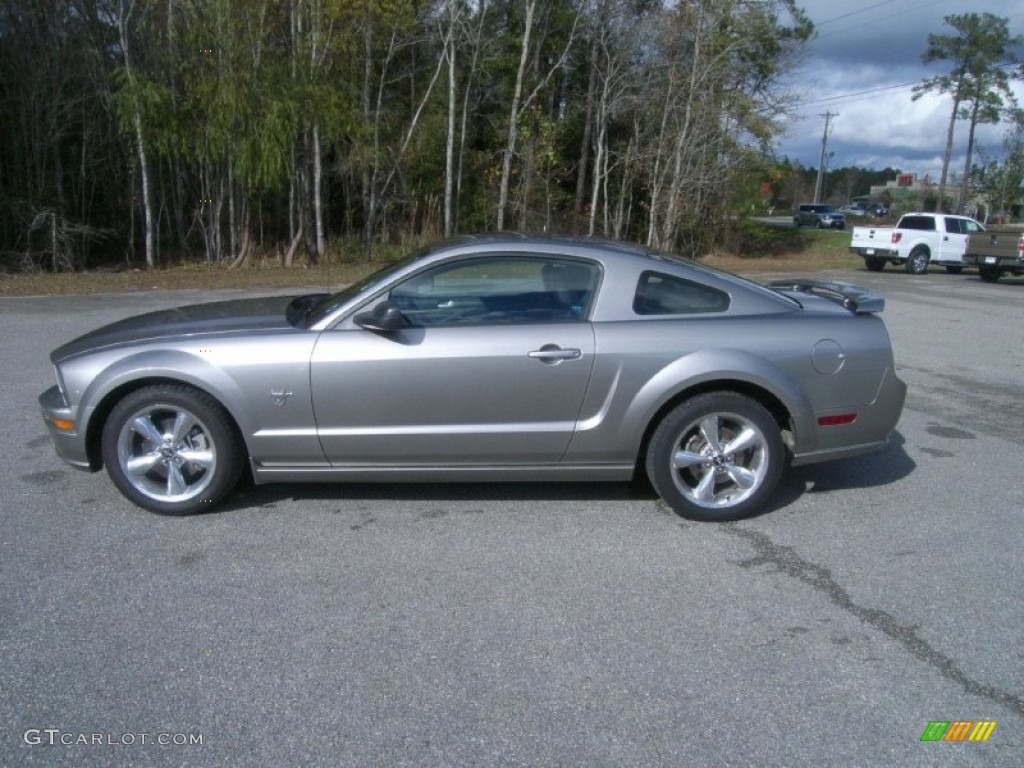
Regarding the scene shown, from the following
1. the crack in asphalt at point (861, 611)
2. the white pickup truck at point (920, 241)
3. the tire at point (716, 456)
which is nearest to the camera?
the crack in asphalt at point (861, 611)

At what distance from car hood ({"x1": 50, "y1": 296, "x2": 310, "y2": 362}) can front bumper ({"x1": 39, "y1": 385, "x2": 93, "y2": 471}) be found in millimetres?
276

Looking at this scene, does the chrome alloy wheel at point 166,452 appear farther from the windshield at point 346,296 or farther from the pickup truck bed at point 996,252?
the pickup truck bed at point 996,252

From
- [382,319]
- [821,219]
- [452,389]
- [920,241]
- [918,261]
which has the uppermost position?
[821,219]

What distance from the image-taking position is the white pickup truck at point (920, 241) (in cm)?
2520

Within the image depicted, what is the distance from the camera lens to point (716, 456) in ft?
15.2

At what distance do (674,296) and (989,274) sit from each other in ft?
74.7

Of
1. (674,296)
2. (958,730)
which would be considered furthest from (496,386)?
(958,730)

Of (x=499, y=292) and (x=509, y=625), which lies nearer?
(x=509, y=625)

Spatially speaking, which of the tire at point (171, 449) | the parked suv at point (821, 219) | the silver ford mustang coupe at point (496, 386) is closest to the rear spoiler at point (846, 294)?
the silver ford mustang coupe at point (496, 386)

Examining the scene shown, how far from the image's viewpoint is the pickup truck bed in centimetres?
2239

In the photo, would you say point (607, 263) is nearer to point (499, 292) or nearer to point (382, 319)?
point (499, 292)

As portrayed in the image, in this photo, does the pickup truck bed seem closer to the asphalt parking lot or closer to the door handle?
the asphalt parking lot

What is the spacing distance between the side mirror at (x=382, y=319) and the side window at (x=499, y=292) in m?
0.19

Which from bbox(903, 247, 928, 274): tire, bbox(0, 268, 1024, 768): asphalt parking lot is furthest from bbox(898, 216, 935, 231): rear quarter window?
bbox(0, 268, 1024, 768): asphalt parking lot
